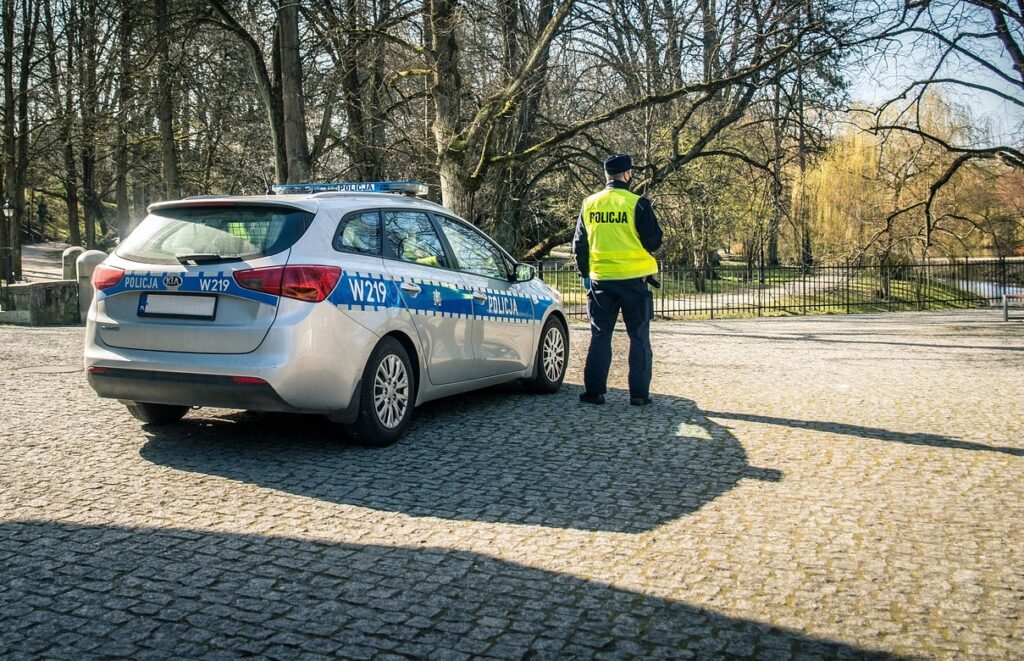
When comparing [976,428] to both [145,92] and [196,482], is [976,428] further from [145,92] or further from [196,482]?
[145,92]

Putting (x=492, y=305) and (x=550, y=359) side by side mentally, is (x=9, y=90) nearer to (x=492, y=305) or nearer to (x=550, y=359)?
(x=550, y=359)

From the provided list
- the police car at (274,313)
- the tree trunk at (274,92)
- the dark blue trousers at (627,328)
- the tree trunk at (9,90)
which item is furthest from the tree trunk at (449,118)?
the tree trunk at (9,90)

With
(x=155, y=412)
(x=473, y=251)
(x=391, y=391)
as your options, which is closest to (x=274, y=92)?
(x=473, y=251)

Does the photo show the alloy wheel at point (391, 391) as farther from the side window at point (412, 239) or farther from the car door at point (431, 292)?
the side window at point (412, 239)

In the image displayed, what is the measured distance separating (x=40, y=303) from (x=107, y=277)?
51.5 ft

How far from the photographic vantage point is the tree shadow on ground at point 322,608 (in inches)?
126

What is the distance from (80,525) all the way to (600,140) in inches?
742

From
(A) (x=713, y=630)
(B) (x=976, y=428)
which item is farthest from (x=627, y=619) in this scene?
(B) (x=976, y=428)

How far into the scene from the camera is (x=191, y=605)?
11.6 ft

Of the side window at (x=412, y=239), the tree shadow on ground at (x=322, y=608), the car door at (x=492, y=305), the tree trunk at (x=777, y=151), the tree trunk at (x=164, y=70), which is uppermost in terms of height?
the tree trunk at (x=164, y=70)

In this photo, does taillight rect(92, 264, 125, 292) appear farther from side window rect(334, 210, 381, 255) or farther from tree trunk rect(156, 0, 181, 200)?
tree trunk rect(156, 0, 181, 200)

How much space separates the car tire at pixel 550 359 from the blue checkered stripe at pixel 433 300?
25 centimetres

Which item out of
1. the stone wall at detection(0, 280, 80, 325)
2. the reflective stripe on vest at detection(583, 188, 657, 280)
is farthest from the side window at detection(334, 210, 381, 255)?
the stone wall at detection(0, 280, 80, 325)

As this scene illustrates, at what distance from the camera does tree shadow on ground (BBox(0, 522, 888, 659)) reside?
3211 millimetres
